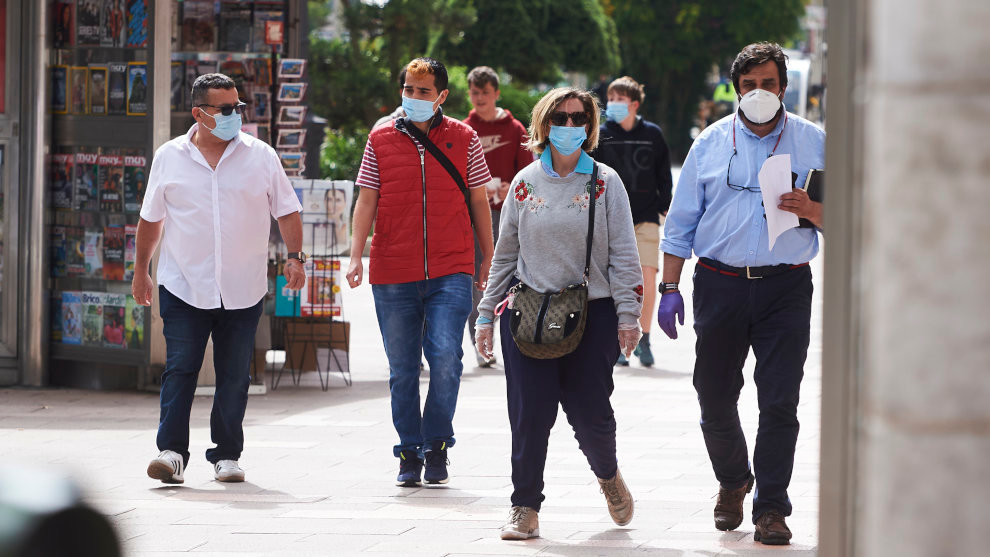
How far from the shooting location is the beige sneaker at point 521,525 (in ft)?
18.9

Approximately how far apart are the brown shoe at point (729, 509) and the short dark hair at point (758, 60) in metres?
1.49

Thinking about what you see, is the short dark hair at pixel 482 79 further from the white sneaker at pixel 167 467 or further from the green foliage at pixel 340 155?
the green foliage at pixel 340 155

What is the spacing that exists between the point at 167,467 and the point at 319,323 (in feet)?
11.6

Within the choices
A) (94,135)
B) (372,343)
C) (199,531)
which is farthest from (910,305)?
(372,343)

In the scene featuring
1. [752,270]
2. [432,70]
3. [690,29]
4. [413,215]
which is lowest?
[752,270]

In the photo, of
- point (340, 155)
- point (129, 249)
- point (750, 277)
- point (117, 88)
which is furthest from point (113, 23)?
point (340, 155)

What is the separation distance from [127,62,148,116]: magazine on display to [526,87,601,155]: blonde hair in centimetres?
397

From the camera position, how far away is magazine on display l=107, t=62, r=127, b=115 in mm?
9438

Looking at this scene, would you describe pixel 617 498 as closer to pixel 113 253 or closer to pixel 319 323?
pixel 319 323

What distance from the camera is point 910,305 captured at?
239 centimetres

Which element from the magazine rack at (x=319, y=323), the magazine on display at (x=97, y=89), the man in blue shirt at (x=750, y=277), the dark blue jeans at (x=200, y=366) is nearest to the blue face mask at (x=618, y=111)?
the magazine rack at (x=319, y=323)

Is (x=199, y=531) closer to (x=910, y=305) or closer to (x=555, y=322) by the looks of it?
(x=555, y=322)

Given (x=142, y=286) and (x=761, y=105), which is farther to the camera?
(x=142, y=286)

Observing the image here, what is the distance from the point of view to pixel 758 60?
5.83m
